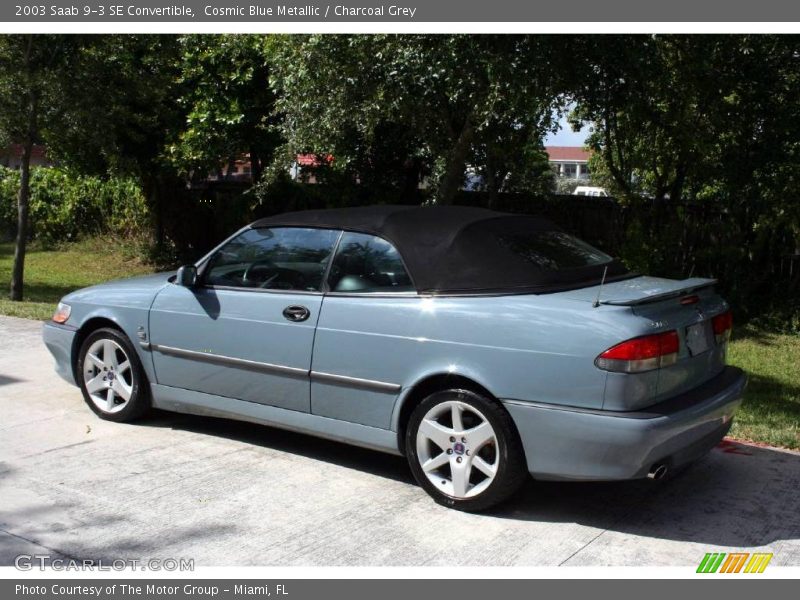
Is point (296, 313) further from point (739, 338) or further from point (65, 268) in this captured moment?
point (65, 268)

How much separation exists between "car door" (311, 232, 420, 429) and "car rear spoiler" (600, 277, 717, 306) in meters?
1.11

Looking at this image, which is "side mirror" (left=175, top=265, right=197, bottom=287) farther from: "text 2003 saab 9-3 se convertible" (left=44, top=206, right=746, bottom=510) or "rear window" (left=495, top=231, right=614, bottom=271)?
"rear window" (left=495, top=231, right=614, bottom=271)

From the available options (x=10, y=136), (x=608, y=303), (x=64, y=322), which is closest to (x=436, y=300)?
(x=608, y=303)

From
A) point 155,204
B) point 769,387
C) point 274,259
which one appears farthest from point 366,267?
point 155,204

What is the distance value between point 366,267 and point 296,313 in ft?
1.65

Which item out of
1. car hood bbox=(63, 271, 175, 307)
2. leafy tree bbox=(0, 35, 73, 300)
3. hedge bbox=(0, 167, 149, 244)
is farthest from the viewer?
hedge bbox=(0, 167, 149, 244)

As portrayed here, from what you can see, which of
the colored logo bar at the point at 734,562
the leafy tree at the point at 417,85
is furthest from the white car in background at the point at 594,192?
the colored logo bar at the point at 734,562

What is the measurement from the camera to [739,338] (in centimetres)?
1056

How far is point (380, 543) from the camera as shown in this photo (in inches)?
173

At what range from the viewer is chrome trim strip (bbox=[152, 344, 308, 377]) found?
17.7ft

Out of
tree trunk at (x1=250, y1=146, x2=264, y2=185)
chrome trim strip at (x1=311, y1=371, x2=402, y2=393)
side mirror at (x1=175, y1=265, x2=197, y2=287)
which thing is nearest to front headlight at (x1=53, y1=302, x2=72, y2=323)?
side mirror at (x1=175, y1=265, x2=197, y2=287)

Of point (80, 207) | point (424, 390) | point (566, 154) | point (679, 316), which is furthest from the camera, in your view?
point (566, 154)

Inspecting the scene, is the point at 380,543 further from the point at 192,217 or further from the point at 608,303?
the point at 192,217

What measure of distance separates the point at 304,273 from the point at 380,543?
183 cm
